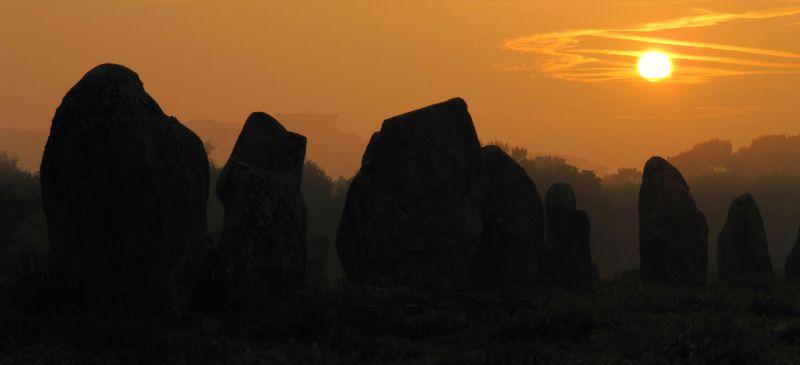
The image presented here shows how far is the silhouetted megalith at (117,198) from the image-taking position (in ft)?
63.1

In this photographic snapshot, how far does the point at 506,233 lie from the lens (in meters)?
32.0

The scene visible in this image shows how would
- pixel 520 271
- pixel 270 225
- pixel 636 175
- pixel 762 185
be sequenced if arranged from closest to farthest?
pixel 270 225 < pixel 520 271 < pixel 762 185 < pixel 636 175

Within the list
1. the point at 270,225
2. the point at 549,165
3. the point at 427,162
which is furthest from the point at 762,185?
the point at 270,225

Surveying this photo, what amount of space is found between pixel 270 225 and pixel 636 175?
99191 millimetres

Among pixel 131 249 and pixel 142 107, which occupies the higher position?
pixel 142 107

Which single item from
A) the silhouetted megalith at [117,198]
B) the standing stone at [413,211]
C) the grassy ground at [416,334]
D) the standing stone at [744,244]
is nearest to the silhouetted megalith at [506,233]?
the standing stone at [413,211]

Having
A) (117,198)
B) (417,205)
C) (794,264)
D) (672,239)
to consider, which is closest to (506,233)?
(417,205)

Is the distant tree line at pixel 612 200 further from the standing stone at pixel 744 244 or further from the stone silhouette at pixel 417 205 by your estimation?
the stone silhouette at pixel 417 205

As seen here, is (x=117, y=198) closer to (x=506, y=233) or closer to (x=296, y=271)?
(x=296, y=271)

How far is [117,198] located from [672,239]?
2592 centimetres

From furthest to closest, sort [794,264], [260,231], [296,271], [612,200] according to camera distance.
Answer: [612,200] → [794,264] → [296,271] → [260,231]

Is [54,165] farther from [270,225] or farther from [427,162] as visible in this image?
[427,162]

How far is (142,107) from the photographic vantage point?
65.9 ft

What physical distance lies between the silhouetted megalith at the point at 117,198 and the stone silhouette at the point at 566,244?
753 inches
